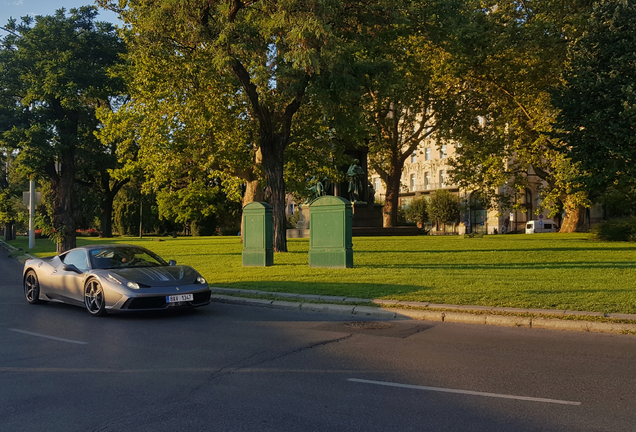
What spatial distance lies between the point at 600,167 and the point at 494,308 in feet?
Answer: 52.0

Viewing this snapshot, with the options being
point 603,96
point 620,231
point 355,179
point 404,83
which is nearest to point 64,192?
point 355,179

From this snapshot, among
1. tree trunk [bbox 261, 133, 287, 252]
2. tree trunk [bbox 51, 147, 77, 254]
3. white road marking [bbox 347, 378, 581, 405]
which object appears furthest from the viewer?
tree trunk [bbox 51, 147, 77, 254]

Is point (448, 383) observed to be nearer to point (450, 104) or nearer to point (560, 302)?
point (560, 302)

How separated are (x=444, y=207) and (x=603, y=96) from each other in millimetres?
52112

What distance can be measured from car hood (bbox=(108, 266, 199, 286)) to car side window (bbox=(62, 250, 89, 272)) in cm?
76

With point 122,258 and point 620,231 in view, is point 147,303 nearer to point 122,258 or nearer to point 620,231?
point 122,258

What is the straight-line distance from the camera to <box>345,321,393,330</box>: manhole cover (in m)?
8.80

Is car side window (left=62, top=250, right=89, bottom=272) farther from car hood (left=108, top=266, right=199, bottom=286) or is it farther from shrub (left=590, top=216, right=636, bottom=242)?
shrub (left=590, top=216, right=636, bottom=242)

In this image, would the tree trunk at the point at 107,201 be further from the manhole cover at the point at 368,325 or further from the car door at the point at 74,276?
the manhole cover at the point at 368,325

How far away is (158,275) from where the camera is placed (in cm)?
1016

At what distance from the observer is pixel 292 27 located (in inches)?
667

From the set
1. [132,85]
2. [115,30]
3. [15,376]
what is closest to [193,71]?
[132,85]

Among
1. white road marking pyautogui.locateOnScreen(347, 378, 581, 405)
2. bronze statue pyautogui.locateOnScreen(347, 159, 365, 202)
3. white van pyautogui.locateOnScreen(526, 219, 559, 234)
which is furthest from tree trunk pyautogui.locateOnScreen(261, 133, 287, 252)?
white van pyautogui.locateOnScreen(526, 219, 559, 234)

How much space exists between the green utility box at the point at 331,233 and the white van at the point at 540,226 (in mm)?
57427
